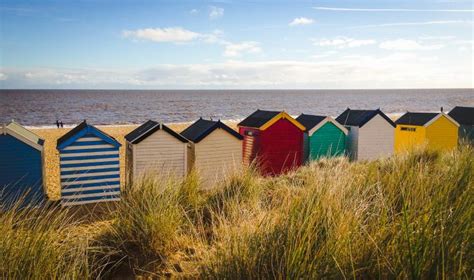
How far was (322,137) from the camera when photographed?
10.6m

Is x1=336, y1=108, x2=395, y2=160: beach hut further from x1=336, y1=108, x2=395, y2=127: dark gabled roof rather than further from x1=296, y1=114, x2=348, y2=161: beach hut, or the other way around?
x1=296, y1=114, x2=348, y2=161: beach hut

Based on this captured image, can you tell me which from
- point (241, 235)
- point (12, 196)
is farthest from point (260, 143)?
point (241, 235)

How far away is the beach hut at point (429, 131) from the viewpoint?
11891 mm

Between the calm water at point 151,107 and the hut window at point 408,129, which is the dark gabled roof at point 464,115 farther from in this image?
the calm water at point 151,107

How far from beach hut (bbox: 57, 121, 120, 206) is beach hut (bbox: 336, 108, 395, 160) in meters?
6.45

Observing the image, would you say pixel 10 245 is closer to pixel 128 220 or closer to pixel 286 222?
pixel 128 220

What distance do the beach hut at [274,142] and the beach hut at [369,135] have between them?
1.78 meters

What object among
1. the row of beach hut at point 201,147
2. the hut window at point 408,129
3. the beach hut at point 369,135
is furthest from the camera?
the hut window at point 408,129

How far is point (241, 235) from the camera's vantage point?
3.63m

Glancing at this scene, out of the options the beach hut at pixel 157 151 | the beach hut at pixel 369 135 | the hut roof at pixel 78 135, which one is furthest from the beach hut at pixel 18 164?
the beach hut at pixel 369 135

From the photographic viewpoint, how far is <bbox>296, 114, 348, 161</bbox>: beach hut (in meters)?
10.5

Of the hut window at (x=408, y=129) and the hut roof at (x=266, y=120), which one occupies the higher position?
the hut roof at (x=266, y=120)

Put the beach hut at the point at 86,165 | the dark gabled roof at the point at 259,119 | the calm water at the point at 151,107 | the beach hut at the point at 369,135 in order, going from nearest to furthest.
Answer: the beach hut at the point at 86,165
the dark gabled roof at the point at 259,119
the beach hut at the point at 369,135
the calm water at the point at 151,107

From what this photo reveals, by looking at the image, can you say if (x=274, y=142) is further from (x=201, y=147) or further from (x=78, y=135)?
(x=78, y=135)
